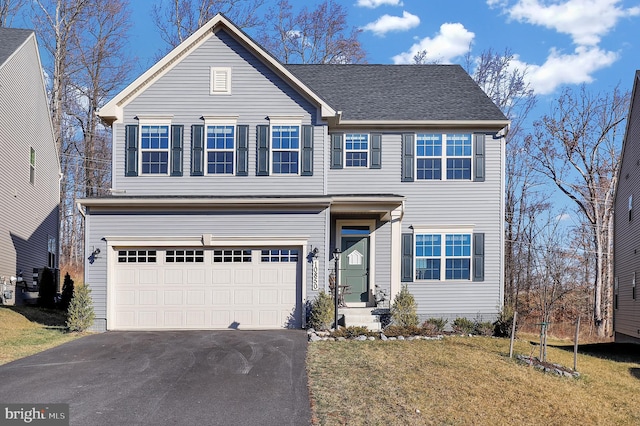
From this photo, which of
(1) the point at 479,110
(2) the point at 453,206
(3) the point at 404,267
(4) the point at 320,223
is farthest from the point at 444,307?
(1) the point at 479,110

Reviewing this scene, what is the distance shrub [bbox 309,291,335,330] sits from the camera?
15102 millimetres

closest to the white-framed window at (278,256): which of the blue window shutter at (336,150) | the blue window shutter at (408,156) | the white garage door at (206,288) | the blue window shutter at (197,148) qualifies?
the white garage door at (206,288)

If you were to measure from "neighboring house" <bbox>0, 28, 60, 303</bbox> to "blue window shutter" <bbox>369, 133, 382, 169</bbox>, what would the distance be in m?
11.9

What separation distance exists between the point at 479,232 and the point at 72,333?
36.7 ft

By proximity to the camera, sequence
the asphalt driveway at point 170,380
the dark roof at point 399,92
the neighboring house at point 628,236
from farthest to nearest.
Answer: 1. the neighboring house at point 628,236
2. the dark roof at point 399,92
3. the asphalt driveway at point 170,380

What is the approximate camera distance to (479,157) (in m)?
18.1

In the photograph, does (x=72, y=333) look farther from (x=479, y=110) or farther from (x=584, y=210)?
(x=584, y=210)

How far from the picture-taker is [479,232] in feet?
59.3

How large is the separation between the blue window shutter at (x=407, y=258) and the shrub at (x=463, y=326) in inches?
70.0

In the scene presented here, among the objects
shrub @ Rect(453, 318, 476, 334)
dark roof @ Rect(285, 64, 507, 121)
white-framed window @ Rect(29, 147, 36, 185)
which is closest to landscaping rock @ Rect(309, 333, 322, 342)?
shrub @ Rect(453, 318, 476, 334)

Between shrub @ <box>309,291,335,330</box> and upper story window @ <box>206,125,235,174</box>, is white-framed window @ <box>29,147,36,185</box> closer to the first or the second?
upper story window @ <box>206,125,235,174</box>

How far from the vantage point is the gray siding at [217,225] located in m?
15.8

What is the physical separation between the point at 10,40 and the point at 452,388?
1955cm

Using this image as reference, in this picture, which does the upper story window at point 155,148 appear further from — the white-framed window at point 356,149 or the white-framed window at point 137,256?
the white-framed window at point 356,149
